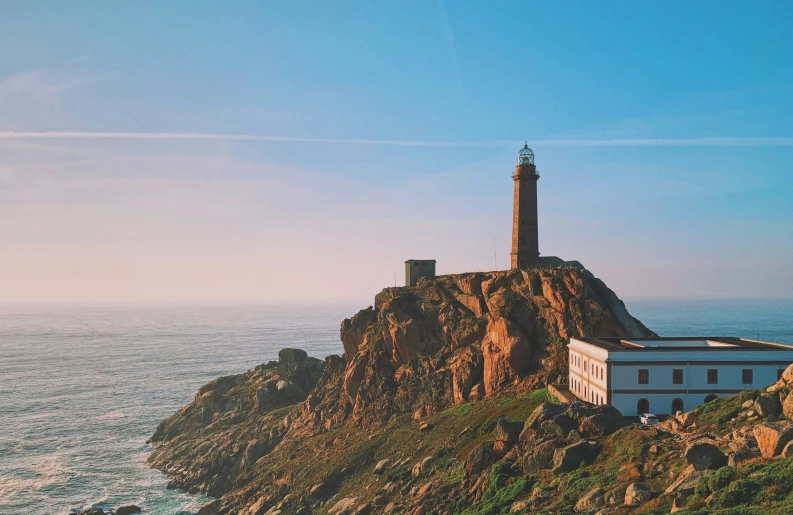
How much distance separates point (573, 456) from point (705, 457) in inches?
365

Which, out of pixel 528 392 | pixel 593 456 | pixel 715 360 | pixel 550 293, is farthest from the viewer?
pixel 550 293

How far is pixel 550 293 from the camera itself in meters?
64.4

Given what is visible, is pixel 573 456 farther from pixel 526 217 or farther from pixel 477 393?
pixel 526 217

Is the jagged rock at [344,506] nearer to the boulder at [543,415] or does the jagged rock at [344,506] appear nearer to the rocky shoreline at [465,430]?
the rocky shoreline at [465,430]

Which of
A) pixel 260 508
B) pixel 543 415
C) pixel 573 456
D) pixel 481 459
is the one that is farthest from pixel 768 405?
pixel 260 508

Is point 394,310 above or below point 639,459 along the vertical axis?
above

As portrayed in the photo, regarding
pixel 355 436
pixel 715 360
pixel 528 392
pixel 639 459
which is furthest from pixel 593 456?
pixel 355 436

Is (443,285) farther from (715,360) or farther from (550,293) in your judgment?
(715,360)

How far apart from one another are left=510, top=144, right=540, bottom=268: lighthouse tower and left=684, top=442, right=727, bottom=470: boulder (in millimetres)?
50289

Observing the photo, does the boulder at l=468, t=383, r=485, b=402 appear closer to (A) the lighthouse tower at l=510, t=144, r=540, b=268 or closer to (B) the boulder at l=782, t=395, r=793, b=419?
(A) the lighthouse tower at l=510, t=144, r=540, b=268

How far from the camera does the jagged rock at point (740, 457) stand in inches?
1073

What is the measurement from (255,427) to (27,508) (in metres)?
27.2

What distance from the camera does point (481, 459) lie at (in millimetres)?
44312

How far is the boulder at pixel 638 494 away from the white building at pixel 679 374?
790 inches
